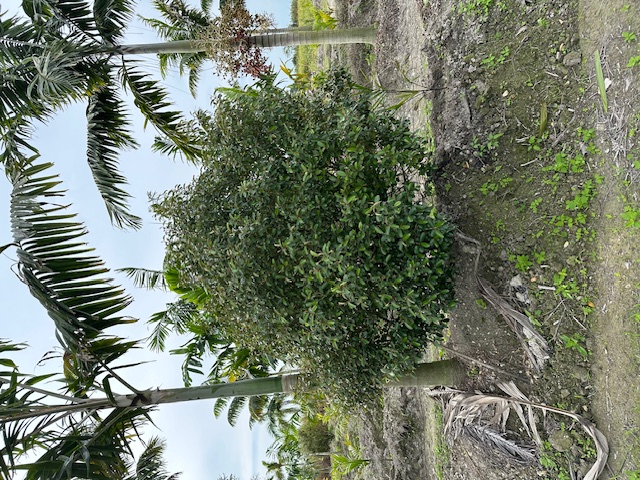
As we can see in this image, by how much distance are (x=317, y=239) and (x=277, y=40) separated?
479 cm

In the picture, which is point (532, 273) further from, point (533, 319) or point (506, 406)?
point (506, 406)

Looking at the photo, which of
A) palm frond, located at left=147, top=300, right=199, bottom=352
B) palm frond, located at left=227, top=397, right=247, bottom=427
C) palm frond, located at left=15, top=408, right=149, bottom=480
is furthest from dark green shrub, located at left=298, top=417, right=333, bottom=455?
palm frond, located at left=15, top=408, right=149, bottom=480

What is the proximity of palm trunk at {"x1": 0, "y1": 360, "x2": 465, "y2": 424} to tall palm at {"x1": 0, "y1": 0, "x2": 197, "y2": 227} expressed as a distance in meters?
2.48

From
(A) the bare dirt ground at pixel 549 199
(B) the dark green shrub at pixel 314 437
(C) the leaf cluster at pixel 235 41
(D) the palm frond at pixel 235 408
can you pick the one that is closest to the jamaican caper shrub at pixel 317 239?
(A) the bare dirt ground at pixel 549 199

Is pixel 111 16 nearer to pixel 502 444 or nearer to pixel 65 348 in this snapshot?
pixel 65 348

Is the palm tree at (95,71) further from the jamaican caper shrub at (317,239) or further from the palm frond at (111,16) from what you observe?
the jamaican caper shrub at (317,239)

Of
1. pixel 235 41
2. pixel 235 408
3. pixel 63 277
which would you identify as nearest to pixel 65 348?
pixel 63 277

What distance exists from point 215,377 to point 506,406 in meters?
4.97

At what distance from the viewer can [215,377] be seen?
7.75m

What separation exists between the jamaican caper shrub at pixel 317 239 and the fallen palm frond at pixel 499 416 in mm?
1034

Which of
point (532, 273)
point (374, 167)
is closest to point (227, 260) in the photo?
point (374, 167)

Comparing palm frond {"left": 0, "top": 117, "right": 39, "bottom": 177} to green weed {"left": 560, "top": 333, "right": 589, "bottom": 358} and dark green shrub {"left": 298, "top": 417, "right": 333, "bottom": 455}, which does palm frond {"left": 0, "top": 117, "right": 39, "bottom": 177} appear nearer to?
green weed {"left": 560, "top": 333, "right": 589, "bottom": 358}

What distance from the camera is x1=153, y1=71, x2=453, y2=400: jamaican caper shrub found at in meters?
3.77

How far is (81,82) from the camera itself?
543 cm
